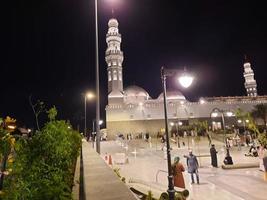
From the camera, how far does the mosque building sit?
61.3 metres

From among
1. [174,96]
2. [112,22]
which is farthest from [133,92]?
[112,22]

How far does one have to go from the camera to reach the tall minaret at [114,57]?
63.5 metres

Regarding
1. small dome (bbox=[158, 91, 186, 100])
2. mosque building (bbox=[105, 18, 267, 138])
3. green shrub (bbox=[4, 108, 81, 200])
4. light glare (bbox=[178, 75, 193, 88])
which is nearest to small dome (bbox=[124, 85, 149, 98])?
mosque building (bbox=[105, 18, 267, 138])

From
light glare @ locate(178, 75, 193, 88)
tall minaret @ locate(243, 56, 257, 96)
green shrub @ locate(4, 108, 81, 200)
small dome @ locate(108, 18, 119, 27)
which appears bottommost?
green shrub @ locate(4, 108, 81, 200)

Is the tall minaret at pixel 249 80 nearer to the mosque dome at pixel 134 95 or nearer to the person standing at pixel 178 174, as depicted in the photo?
the mosque dome at pixel 134 95

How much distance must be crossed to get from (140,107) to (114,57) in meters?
14.1

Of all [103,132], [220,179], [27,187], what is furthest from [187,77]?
[103,132]

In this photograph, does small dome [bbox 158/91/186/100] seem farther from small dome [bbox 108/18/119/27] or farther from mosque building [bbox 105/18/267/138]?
small dome [bbox 108/18/119/27]

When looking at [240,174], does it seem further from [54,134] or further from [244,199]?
[54,134]

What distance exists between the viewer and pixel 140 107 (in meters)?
62.5

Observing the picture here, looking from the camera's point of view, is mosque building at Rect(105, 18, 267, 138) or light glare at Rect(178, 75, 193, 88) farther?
mosque building at Rect(105, 18, 267, 138)

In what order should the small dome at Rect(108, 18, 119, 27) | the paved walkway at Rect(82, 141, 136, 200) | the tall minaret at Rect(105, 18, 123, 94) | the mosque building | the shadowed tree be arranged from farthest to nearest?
1. the small dome at Rect(108, 18, 119, 27)
2. the tall minaret at Rect(105, 18, 123, 94)
3. the mosque building
4. the shadowed tree
5. the paved walkway at Rect(82, 141, 136, 200)

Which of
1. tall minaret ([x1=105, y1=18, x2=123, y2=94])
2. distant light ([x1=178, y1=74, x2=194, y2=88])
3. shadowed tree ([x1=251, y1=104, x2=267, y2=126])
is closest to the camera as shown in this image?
distant light ([x1=178, y1=74, x2=194, y2=88])

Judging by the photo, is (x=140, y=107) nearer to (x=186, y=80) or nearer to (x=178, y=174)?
(x=178, y=174)
